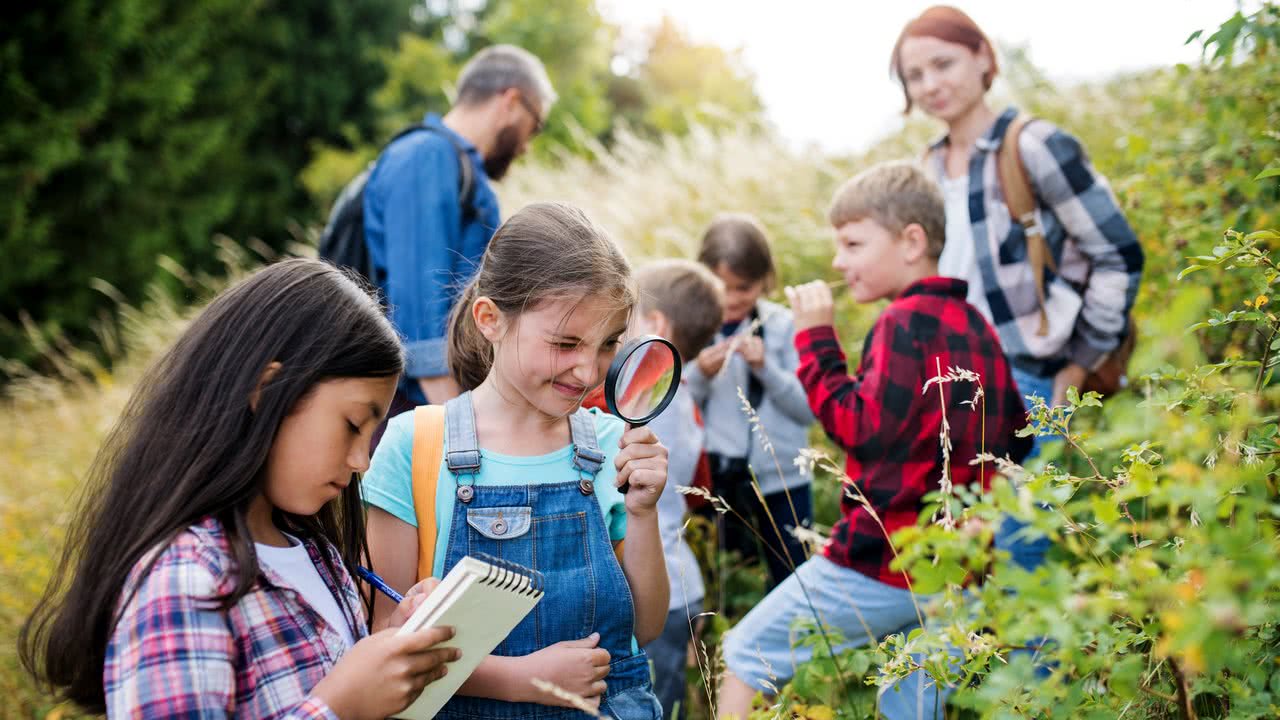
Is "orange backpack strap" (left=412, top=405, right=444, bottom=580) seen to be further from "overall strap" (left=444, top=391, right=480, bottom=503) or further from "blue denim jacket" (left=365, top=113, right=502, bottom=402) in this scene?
"blue denim jacket" (left=365, top=113, right=502, bottom=402)

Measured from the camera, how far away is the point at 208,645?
145 cm

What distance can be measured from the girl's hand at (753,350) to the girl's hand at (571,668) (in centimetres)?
179

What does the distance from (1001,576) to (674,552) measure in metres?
2.24

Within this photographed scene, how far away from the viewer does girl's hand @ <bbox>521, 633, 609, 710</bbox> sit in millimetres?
1926

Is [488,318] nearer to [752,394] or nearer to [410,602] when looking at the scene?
[410,602]

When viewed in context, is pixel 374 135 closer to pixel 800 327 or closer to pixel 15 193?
pixel 15 193

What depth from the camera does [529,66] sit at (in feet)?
12.7

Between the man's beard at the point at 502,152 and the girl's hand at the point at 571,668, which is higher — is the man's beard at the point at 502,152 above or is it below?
above

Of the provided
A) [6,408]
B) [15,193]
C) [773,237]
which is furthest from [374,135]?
[773,237]

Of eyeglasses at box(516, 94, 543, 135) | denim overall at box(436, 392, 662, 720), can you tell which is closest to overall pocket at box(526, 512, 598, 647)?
denim overall at box(436, 392, 662, 720)

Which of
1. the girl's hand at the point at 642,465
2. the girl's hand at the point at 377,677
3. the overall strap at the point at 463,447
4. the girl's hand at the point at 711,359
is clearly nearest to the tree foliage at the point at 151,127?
the girl's hand at the point at 711,359

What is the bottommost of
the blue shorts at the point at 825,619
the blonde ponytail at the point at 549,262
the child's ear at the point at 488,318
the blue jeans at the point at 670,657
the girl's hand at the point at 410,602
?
the blue jeans at the point at 670,657

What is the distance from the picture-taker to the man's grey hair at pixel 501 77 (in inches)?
149

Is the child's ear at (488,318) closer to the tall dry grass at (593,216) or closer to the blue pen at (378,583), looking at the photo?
the blue pen at (378,583)
